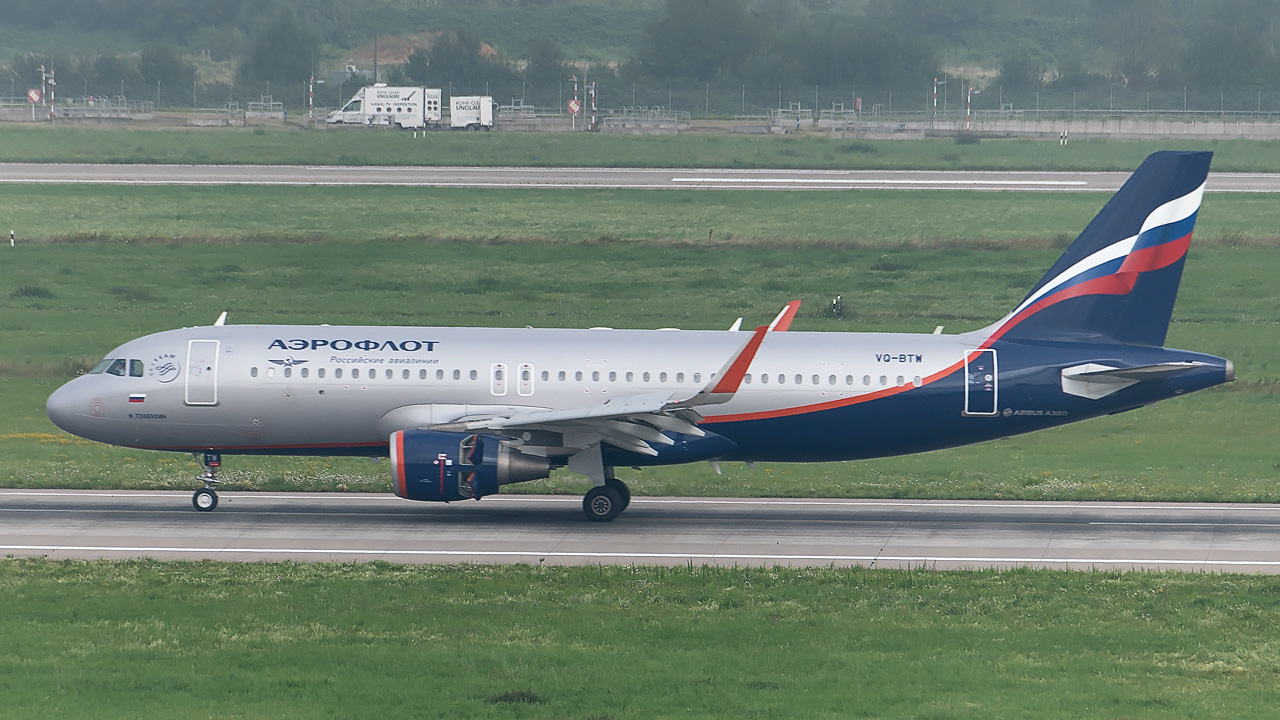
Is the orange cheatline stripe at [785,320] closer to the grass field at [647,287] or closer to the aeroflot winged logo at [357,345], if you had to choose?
the grass field at [647,287]

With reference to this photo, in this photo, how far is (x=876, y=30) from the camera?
123625mm

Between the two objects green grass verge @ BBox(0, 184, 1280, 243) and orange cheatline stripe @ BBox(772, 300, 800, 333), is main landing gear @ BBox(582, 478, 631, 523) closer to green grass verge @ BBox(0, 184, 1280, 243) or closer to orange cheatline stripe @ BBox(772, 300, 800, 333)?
orange cheatline stripe @ BBox(772, 300, 800, 333)

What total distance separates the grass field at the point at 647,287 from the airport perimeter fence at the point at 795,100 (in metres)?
37.4

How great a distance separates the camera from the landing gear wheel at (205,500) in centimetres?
3512

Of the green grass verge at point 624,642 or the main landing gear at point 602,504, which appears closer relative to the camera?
the green grass verge at point 624,642

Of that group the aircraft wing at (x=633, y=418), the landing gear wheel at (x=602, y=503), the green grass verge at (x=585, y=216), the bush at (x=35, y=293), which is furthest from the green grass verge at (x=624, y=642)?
the green grass verge at (x=585, y=216)

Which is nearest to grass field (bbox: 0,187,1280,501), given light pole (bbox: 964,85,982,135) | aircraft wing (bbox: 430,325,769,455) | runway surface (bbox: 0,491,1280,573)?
runway surface (bbox: 0,491,1280,573)

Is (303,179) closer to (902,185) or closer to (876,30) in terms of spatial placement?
(902,185)

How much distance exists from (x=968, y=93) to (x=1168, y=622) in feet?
340

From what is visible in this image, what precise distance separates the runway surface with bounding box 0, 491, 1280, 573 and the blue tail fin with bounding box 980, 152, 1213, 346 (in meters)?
4.73

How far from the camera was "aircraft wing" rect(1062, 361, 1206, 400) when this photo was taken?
3419 centimetres

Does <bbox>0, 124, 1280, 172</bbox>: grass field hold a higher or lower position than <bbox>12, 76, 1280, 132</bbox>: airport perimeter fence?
lower

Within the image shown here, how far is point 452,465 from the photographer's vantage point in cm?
3284

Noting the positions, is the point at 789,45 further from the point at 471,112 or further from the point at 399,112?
→ the point at 399,112
